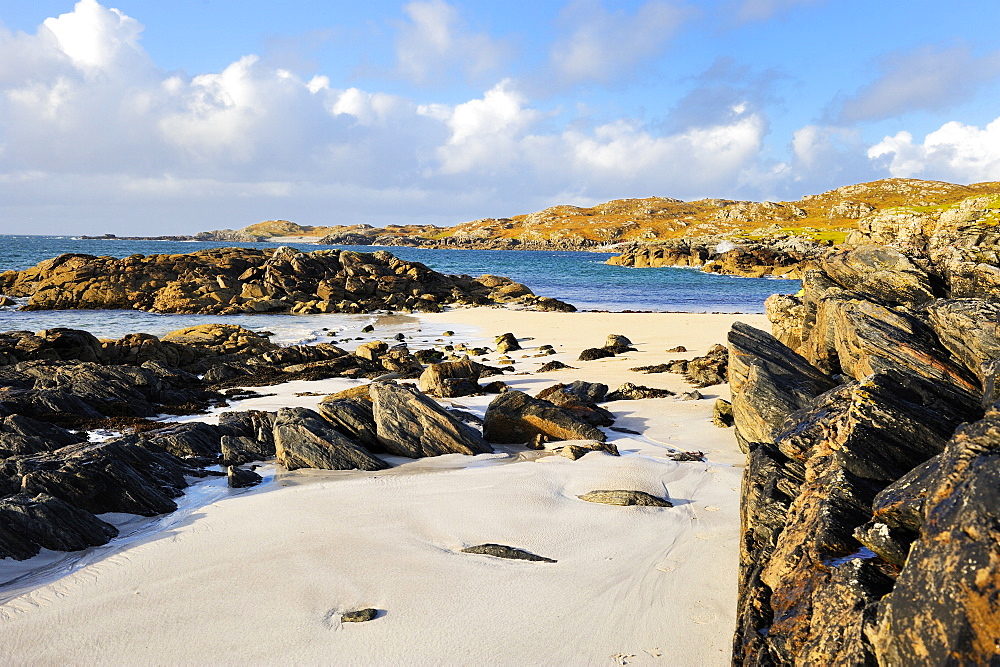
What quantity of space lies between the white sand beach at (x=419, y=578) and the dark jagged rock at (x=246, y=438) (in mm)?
1375

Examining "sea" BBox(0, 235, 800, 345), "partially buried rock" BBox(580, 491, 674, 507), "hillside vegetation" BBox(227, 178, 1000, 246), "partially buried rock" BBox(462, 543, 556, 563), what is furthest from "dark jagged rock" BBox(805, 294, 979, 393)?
"hillside vegetation" BBox(227, 178, 1000, 246)

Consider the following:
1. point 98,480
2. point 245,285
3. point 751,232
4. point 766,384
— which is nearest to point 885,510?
point 766,384

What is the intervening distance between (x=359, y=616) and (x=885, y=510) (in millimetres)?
4190

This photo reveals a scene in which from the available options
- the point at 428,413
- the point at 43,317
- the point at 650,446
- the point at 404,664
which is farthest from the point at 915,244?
the point at 43,317

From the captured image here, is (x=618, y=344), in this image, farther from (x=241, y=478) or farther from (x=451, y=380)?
(x=241, y=478)

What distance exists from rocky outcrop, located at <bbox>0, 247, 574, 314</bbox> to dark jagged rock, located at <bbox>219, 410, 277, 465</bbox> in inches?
1202

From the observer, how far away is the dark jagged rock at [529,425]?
11227 mm

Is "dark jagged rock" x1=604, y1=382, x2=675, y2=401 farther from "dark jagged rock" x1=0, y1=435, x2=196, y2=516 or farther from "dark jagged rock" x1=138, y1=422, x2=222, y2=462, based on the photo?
"dark jagged rock" x1=0, y1=435, x2=196, y2=516

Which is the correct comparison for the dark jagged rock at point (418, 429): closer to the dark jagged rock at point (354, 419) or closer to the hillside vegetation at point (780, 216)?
the dark jagged rock at point (354, 419)

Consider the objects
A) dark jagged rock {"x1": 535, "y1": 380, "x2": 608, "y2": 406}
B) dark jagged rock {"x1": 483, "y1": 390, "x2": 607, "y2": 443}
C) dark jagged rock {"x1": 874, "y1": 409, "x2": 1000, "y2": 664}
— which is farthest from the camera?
dark jagged rock {"x1": 535, "y1": 380, "x2": 608, "y2": 406}

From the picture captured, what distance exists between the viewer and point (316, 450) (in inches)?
386

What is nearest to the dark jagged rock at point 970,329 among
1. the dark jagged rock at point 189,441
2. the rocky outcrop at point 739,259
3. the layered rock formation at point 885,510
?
the layered rock formation at point 885,510

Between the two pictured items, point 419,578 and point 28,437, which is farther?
point 28,437

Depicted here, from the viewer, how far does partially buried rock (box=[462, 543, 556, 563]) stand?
642cm
